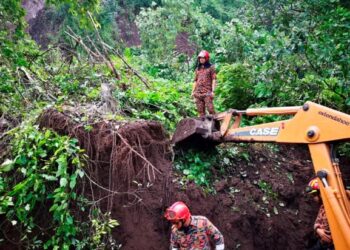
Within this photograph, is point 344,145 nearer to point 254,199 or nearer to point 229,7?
point 254,199

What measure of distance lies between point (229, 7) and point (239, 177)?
20041mm

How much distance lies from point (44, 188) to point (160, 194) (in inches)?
Answer: 70.7

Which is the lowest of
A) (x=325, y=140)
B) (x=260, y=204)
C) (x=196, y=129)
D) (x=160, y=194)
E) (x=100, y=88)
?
(x=260, y=204)

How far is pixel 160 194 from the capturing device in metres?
6.92

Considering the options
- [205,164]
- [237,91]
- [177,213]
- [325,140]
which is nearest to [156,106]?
[205,164]

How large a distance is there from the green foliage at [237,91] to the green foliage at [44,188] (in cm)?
504

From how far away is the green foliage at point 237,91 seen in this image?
34.9 ft

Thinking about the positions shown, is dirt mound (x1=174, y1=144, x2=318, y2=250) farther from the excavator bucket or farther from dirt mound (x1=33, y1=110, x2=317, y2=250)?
the excavator bucket

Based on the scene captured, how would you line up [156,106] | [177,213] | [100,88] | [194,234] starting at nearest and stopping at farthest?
[177,213] < [194,234] < [100,88] < [156,106]

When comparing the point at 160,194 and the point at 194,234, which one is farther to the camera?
the point at 160,194

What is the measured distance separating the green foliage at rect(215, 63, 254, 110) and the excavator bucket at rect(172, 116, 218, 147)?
3.54m

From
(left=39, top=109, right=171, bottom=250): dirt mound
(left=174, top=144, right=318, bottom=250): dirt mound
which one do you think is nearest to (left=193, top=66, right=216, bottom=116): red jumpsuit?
(left=174, top=144, right=318, bottom=250): dirt mound

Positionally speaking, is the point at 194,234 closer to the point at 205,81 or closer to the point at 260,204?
the point at 260,204

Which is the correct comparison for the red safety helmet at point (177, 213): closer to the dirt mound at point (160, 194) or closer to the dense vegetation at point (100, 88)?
the dense vegetation at point (100, 88)
